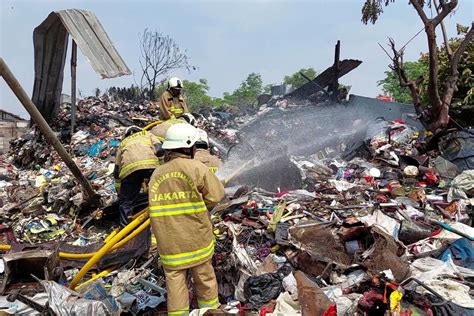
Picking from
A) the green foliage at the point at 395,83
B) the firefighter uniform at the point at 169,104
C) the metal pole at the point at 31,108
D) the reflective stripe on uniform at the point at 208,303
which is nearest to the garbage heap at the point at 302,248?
the reflective stripe on uniform at the point at 208,303

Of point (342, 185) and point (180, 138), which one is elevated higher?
point (180, 138)

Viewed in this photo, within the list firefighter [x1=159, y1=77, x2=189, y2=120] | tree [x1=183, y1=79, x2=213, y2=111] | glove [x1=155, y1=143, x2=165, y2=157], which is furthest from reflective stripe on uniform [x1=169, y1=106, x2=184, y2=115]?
tree [x1=183, y1=79, x2=213, y2=111]

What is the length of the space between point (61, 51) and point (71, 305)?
8730 millimetres

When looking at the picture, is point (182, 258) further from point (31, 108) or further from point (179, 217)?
point (31, 108)

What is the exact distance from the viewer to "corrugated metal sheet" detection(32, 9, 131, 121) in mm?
7823

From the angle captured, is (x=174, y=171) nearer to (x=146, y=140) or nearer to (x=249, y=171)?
(x=146, y=140)

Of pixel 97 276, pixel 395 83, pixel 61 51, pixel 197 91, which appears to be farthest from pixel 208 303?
pixel 197 91

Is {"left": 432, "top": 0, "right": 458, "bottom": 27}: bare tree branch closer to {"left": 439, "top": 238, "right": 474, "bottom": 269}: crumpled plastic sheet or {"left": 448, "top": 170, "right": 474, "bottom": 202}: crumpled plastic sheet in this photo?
{"left": 448, "top": 170, "right": 474, "bottom": 202}: crumpled plastic sheet

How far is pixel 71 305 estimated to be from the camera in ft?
9.21

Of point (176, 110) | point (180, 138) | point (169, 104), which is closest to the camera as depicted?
point (180, 138)

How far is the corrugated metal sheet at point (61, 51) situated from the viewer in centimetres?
782

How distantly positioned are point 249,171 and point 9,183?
4.79 m

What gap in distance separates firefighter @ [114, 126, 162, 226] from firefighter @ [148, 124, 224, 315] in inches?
46.5

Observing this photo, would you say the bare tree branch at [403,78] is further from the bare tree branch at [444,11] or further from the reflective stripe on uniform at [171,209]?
the reflective stripe on uniform at [171,209]
